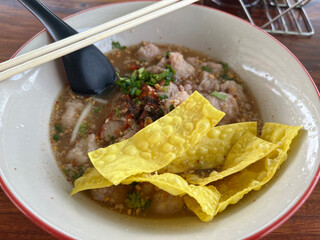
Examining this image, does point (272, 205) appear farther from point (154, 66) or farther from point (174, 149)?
point (154, 66)

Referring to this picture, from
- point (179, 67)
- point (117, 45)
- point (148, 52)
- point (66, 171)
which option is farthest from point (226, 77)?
point (66, 171)

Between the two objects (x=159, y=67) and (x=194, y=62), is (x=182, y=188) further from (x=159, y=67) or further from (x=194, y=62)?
(x=194, y=62)

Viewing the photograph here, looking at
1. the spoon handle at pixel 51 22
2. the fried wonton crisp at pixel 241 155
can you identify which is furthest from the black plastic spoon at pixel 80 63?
the fried wonton crisp at pixel 241 155

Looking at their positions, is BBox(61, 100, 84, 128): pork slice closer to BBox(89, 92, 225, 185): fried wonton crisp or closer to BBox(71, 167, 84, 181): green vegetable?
BBox(71, 167, 84, 181): green vegetable

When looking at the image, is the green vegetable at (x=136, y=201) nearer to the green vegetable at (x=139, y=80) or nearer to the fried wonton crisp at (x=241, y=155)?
the fried wonton crisp at (x=241, y=155)

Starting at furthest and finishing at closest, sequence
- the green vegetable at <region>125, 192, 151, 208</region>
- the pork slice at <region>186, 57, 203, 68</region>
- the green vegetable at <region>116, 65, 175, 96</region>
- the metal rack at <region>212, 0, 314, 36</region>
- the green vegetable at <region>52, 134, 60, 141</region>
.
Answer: the metal rack at <region>212, 0, 314, 36</region> < the pork slice at <region>186, 57, 203, 68</region> < the green vegetable at <region>116, 65, 175, 96</region> < the green vegetable at <region>52, 134, 60, 141</region> < the green vegetable at <region>125, 192, 151, 208</region>

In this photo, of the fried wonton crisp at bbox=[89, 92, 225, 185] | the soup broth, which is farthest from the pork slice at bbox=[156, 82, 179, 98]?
the fried wonton crisp at bbox=[89, 92, 225, 185]
